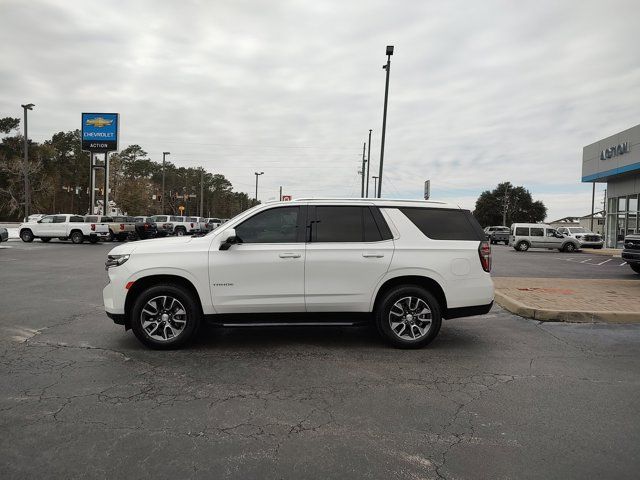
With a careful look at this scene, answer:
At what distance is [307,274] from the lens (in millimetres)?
5844

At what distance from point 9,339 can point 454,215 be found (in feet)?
19.3

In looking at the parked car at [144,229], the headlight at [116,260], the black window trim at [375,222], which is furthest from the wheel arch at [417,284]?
the parked car at [144,229]

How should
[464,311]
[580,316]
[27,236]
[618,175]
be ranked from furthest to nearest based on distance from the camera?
[618,175], [27,236], [580,316], [464,311]

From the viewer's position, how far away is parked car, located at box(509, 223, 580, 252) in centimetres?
3116

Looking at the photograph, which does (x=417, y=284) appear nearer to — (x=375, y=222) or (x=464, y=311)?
(x=464, y=311)

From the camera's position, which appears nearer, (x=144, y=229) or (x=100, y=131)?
(x=144, y=229)

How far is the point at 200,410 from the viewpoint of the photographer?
A: 4031 millimetres

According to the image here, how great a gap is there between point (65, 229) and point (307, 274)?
27.2 m

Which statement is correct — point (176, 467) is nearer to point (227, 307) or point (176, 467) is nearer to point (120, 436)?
point (120, 436)

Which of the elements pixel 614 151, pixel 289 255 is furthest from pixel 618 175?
pixel 289 255

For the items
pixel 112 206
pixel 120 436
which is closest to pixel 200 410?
pixel 120 436

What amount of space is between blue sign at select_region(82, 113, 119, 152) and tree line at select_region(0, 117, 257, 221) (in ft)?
48.9

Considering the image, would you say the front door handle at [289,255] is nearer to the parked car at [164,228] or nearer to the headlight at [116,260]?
the headlight at [116,260]

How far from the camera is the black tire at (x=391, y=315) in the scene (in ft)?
19.5
